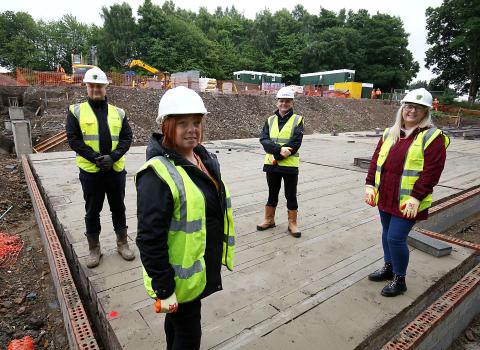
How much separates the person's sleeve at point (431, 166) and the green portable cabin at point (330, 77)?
122 ft

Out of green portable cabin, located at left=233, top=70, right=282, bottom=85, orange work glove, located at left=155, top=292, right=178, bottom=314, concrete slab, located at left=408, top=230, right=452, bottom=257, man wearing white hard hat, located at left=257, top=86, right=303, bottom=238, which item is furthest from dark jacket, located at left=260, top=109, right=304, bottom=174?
green portable cabin, located at left=233, top=70, right=282, bottom=85

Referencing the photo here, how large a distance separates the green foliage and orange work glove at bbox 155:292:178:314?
44907mm

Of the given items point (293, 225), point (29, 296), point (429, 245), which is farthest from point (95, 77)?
point (429, 245)

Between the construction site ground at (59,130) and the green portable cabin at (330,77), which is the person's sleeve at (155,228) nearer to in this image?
the construction site ground at (59,130)

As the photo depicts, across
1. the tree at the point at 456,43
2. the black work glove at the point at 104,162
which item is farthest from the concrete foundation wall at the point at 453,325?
the tree at the point at 456,43

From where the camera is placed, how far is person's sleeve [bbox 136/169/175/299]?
1436 mm

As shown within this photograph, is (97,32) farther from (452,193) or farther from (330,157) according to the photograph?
(452,193)

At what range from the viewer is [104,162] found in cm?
308

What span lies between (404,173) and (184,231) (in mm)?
1958

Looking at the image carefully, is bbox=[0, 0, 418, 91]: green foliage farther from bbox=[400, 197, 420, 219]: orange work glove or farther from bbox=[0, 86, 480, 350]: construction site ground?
bbox=[400, 197, 420, 219]: orange work glove

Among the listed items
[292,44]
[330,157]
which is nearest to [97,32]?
[292,44]

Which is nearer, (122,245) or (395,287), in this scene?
(395,287)

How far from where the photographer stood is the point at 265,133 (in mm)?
4000

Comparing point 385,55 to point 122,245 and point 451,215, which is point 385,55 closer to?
point 451,215
